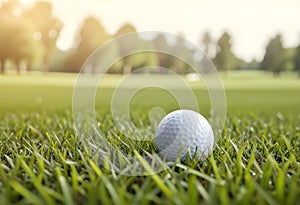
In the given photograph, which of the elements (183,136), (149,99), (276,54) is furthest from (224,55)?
(183,136)

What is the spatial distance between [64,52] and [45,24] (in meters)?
6.17

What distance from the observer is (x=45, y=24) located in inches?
1555

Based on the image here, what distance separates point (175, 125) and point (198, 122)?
11 centimetres

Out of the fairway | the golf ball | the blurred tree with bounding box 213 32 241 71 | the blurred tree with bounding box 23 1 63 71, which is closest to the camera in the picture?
the golf ball

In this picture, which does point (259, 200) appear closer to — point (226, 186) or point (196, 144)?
point (226, 186)

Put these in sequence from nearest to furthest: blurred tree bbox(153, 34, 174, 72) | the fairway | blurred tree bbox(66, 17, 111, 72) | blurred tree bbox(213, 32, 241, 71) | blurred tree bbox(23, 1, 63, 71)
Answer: blurred tree bbox(153, 34, 174, 72) → the fairway → blurred tree bbox(23, 1, 63, 71) → blurred tree bbox(66, 17, 111, 72) → blurred tree bbox(213, 32, 241, 71)

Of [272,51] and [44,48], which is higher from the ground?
[44,48]

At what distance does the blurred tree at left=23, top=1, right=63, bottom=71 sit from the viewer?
38000 mm

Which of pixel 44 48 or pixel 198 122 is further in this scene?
pixel 44 48

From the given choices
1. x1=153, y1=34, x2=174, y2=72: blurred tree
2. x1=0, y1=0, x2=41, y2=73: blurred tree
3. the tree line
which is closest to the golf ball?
x1=153, y1=34, x2=174, y2=72: blurred tree

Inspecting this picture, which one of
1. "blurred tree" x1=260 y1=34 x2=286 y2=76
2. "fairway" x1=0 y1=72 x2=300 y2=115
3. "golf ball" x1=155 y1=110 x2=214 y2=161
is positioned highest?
"golf ball" x1=155 y1=110 x2=214 y2=161

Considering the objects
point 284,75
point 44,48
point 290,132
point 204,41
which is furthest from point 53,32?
point 290,132

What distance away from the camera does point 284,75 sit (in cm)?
5119

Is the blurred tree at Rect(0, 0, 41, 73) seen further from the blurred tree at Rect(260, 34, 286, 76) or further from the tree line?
the blurred tree at Rect(260, 34, 286, 76)
